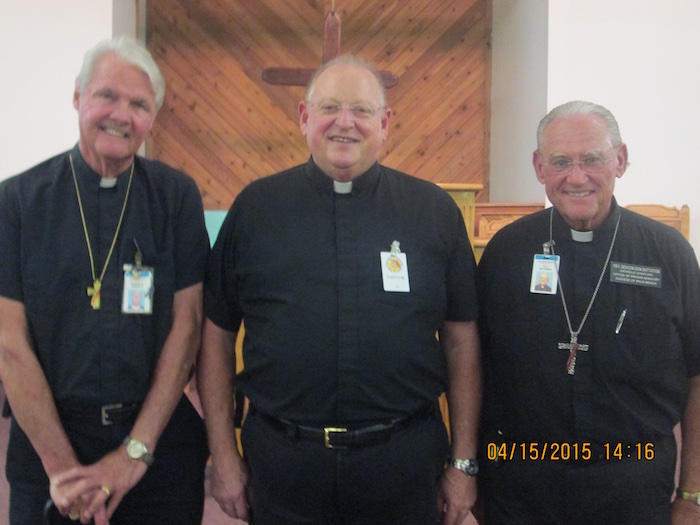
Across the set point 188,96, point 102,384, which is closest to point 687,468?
point 102,384

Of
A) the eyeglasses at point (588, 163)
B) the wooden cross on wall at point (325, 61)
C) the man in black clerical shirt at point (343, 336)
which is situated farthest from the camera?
the wooden cross on wall at point (325, 61)

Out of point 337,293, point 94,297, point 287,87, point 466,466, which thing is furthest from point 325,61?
point 466,466

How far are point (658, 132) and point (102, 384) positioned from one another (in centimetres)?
407

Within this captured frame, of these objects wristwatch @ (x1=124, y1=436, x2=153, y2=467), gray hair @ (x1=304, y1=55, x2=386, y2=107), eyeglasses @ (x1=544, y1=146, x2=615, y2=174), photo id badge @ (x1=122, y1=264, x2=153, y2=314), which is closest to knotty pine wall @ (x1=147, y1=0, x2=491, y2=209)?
gray hair @ (x1=304, y1=55, x2=386, y2=107)

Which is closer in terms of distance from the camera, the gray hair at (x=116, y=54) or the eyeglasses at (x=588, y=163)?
the gray hair at (x=116, y=54)

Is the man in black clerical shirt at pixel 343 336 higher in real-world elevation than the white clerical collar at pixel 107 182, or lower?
lower

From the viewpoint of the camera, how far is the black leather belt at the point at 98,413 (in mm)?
1454

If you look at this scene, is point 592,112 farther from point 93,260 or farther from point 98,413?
point 98,413

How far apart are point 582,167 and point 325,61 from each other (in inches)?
109

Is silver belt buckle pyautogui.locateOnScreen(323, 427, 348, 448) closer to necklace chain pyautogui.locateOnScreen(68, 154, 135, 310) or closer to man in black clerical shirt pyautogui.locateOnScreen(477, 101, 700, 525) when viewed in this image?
man in black clerical shirt pyautogui.locateOnScreen(477, 101, 700, 525)

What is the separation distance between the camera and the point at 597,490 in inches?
61.3

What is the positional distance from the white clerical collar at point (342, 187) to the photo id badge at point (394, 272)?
0.22m

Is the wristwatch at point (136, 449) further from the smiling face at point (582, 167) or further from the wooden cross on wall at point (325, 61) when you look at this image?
the wooden cross on wall at point (325, 61)

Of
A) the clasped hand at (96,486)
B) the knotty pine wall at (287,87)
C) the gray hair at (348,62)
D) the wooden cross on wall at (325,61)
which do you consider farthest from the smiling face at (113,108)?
the knotty pine wall at (287,87)
